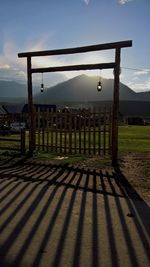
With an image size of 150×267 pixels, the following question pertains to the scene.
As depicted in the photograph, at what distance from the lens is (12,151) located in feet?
42.5

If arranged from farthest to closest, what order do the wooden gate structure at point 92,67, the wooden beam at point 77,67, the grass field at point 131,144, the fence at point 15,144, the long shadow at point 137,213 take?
the grass field at point 131,144
the fence at point 15,144
the wooden beam at point 77,67
the wooden gate structure at point 92,67
the long shadow at point 137,213

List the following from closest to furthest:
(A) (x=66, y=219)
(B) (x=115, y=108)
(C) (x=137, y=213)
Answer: (A) (x=66, y=219), (C) (x=137, y=213), (B) (x=115, y=108)

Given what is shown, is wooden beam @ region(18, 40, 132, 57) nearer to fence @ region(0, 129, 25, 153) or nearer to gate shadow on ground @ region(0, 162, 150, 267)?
fence @ region(0, 129, 25, 153)

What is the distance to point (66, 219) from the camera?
5.26 m

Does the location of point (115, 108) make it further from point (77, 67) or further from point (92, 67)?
point (77, 67)

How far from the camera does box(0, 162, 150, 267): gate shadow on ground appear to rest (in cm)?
405

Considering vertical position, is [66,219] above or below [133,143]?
below

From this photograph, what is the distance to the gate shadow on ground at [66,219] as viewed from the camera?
4.05 meters

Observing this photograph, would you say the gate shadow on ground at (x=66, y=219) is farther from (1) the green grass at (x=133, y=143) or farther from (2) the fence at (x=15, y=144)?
(1) the green grass at (x=133, y=143)

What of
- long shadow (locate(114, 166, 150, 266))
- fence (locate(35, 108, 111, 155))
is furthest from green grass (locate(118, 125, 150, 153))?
long shadow (locate(114, 166, 150, 266))

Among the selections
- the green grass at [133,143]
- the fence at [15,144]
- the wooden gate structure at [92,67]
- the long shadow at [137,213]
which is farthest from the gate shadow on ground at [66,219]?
the green grass at [133,143]

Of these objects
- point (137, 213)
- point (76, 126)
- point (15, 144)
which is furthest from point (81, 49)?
point (137, 213)

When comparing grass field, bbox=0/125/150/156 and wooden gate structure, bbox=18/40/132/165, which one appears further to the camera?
grass field, bbox=0/125/150/156

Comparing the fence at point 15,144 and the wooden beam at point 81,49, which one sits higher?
the wooden beam at point 81,49
